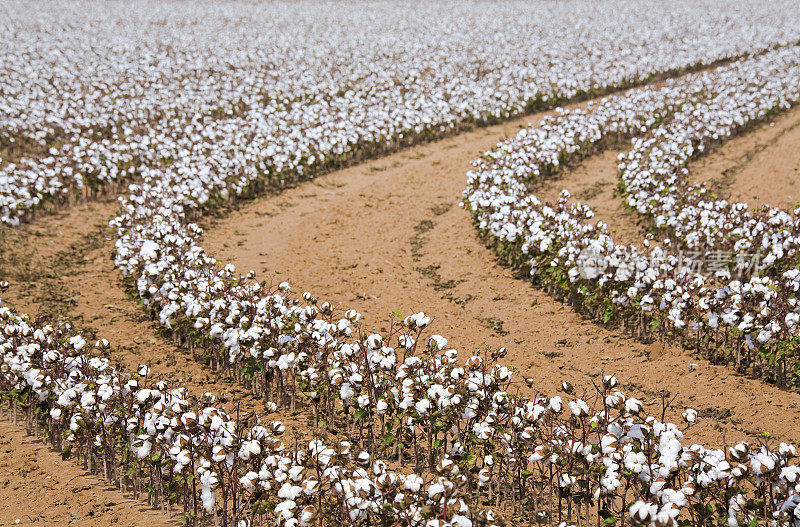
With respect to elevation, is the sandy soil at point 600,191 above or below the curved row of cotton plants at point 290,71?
below

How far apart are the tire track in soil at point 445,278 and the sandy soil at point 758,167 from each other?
9.00ft

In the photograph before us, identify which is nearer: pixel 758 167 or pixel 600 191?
pixel 600 191

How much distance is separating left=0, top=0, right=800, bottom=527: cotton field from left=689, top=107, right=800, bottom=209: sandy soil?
131 mm

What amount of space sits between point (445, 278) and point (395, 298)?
121 centimetres

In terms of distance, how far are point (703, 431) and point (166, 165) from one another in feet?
43.6

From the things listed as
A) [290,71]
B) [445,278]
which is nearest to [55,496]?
[445,278]

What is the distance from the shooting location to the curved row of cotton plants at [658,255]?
7.52 meters

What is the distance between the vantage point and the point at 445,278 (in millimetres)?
11242

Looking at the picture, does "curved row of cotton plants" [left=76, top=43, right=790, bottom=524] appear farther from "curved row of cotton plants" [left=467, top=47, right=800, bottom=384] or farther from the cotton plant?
"curved row of cotton plants" [left=467, top=47, right=800, bottom=384]

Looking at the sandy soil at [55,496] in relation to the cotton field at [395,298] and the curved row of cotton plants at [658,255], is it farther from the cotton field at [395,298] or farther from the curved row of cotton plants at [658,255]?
the curved row of cotton plants at [658,255]

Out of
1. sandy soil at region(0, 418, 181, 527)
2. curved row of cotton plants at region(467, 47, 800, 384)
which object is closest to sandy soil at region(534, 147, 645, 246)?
curved row of cotton plants at region(467, 47, 800, 384)

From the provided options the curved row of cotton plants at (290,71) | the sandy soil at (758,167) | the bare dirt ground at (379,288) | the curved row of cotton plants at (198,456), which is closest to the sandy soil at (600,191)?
the bare dirt ground at (379,288)

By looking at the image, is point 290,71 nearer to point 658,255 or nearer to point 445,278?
point 445,278

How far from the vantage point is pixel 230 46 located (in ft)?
103
